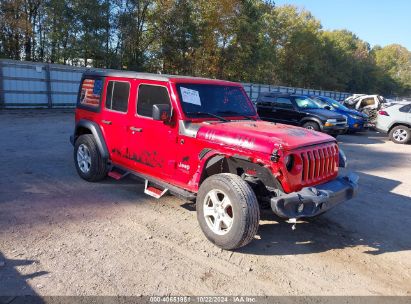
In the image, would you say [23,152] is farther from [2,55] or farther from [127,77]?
[2,55]

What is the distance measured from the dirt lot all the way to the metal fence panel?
10.2 m

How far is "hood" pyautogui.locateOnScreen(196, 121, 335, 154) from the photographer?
12.5ft

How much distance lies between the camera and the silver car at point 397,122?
13.1 meters

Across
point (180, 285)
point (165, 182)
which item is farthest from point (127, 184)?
point (180, 285)

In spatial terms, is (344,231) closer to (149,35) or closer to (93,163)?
(93,163)

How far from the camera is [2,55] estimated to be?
18703mm

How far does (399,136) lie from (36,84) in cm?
1544

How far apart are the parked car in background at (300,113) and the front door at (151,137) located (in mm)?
8641

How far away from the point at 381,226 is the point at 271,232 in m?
1.67

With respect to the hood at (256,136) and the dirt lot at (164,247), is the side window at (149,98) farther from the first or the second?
the dirt lot at (164,247)

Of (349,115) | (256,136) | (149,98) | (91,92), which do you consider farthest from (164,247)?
(349,115)

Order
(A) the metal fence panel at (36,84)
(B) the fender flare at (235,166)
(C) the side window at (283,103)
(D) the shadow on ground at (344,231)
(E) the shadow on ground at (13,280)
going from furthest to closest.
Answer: (A) the metal fence panel at (36,84)
(C) the side window at (283,103)
(D) the shadow on ground at (344,231)
(B) the fender flare at (235,166)
(E) the shadow on ground at (13,280)

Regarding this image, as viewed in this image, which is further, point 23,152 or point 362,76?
point 362,76

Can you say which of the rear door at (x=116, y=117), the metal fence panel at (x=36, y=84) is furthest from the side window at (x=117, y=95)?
the metal fence panel at (x=36, y=84)
